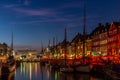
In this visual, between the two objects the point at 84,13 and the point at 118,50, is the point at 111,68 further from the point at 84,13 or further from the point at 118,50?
the point at 118,50

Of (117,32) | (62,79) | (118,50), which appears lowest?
(62,79)

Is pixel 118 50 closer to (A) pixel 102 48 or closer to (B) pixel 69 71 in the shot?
(A) pixel 102 48

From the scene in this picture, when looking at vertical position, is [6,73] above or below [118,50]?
below

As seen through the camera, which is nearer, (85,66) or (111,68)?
(111,68)

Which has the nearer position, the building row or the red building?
the red building

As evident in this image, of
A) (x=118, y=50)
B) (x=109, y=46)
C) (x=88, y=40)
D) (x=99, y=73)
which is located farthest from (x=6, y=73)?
(x=88, y=40)

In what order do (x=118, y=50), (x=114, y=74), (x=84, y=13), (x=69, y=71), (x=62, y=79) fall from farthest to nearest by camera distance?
(x=118, y=50) → (x=84, y=13) → (x=69, y=71) → (x=62, y=79) → (x=114, y=74)

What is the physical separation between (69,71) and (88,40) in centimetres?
6902

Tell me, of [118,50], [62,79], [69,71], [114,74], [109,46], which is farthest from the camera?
[109,46]

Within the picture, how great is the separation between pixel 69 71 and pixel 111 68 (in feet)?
76.2

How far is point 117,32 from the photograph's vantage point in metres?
107

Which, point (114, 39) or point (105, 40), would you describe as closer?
point (114, 39)

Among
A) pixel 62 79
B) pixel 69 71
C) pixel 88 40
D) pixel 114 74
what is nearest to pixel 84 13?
pixel 69 71

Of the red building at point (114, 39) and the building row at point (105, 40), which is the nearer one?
the red building at point (114, 39)
